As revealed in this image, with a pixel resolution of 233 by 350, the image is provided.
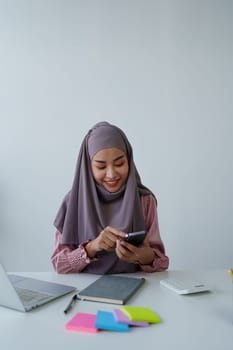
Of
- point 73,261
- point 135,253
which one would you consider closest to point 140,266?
point 135,253

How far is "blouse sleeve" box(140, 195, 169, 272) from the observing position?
127 centimetres

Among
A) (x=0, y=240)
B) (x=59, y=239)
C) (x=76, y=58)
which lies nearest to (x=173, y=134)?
(x=76, y=58)

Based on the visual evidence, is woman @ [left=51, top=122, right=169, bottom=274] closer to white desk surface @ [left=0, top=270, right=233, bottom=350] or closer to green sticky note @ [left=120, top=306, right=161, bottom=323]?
white desk surface @ [left=0, top=270, right=233, bottom=350]

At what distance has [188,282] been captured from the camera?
1.06 metres

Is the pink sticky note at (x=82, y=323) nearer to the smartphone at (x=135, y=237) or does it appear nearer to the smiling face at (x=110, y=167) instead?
the smartphone at (x=135, y=237)

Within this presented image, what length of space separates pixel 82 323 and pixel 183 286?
37 centimetres

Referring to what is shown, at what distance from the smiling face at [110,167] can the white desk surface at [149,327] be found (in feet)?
1.51

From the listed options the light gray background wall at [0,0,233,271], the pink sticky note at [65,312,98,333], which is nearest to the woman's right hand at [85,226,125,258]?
the pink sticky note at [65,312,98,333]

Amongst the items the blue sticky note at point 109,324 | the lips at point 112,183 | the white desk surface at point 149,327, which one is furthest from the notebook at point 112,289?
the lips at point 112,183

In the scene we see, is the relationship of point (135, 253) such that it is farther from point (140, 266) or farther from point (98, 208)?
point (98, 208)

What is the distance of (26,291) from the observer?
0.97 metres

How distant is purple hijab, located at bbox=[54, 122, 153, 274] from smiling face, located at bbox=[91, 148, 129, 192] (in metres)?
0.02

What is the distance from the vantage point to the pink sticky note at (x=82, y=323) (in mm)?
717

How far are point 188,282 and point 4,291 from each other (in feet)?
1.82
